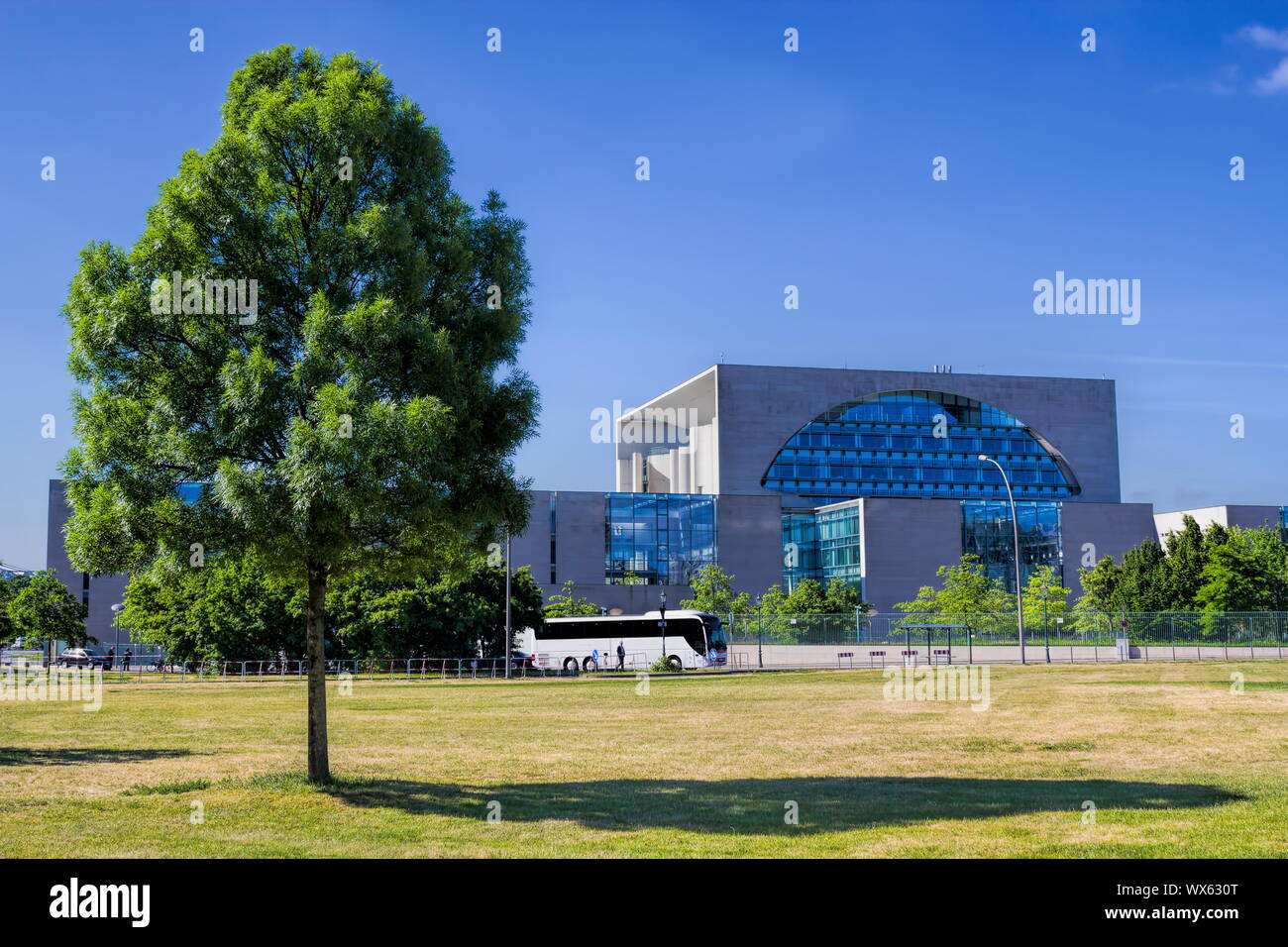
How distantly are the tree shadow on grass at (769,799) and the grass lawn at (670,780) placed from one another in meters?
0.06

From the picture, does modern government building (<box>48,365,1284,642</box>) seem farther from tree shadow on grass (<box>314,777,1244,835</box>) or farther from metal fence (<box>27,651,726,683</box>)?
tree shadow on grass (<box>314,777,1244,835</box>)

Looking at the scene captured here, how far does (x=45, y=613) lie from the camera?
6319 centimetres

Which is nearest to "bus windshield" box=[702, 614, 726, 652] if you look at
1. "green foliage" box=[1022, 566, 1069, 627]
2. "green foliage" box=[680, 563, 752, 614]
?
"green foliage" box=[680, 563, 752, 614]

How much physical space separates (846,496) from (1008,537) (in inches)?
711

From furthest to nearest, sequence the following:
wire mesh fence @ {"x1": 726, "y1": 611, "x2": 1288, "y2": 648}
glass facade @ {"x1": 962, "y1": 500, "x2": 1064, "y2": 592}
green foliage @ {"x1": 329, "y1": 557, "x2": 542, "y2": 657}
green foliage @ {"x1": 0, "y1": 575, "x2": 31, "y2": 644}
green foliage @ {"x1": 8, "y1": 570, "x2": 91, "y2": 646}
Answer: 1. glass facade @ {"x1": 962, "y1": 500, "x2": 1064, "y2": 592}
2. wire mesh fence @ {"x1": 726, "y1": 611, "x2": 1288, "y2": 648}
3. green foliage @ {"x1": 8, "y1": 570, "x2": 91, "y2": 646}
4. green foliage @ {"x1": 329, "y1": 557, "x2": 542, "y2": 657}
5. green foliage @ {"x1": 0, "y1": 575, "x2": 31, "y2": 644}

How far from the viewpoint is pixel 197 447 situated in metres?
14.4

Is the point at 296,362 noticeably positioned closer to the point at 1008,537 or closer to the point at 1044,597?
the point at 1044,597

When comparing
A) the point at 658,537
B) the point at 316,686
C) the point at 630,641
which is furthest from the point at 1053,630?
the point at 316,686

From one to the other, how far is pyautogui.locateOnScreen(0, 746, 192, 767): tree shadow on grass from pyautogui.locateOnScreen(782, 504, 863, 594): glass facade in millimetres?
91100

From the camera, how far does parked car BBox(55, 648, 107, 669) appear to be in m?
74.2
